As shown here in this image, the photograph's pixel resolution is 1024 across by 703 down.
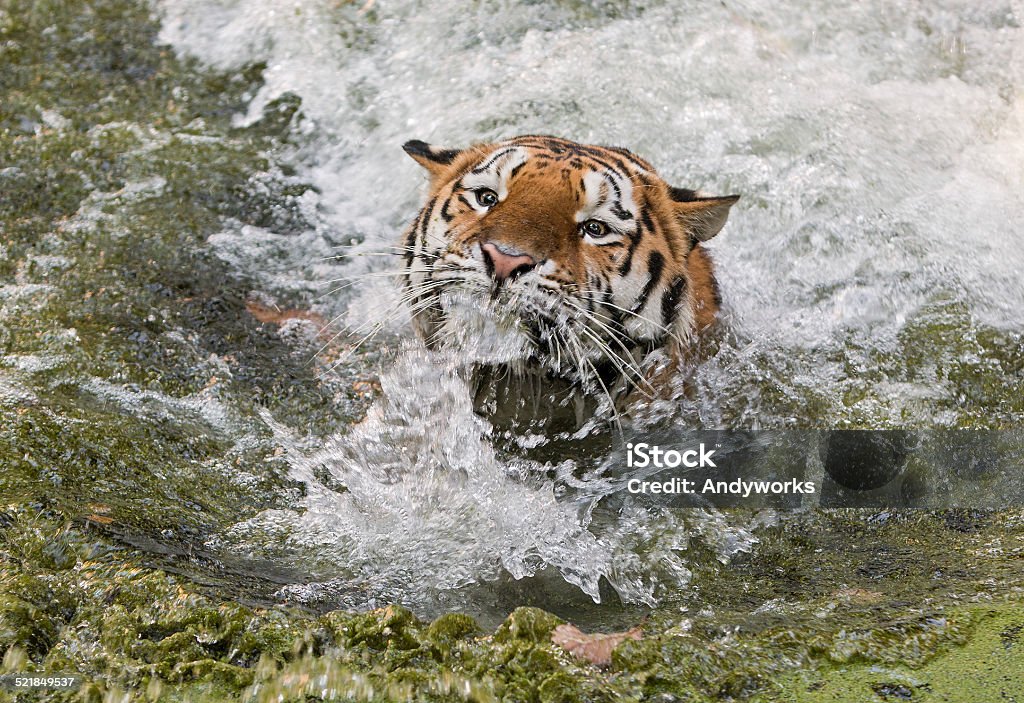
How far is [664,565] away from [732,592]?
0.18 m

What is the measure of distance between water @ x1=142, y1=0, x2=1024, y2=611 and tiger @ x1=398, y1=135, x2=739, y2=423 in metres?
0.21

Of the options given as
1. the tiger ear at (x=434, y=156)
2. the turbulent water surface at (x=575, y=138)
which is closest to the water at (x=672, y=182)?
the turbulent water surface at (x=575, y=138)

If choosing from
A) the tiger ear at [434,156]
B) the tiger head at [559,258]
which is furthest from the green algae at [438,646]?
the tiger ear at [434,156]

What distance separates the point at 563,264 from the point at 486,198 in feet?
1.25

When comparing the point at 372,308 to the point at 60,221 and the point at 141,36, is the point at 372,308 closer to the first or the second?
the point at 60,221

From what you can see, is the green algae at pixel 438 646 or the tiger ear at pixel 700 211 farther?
the tiger ear at pixel 700 211

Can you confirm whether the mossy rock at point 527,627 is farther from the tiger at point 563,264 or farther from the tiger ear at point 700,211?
the tiger ear at point 700,211

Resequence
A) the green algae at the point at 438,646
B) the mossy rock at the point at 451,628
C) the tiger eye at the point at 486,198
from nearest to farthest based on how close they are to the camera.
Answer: the green algae at the point at 438,646, the mossy rock at the point at 451,628, the tiger eye at the point at 486,198

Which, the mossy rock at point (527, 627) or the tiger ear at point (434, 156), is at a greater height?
the tiger ear at point (434, 156)

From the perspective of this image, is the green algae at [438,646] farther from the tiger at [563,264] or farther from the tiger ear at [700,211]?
the tiger ear at [700,211]

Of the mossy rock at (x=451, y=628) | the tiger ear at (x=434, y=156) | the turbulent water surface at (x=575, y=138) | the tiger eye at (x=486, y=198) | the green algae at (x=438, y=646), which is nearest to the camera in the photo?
the green algae at (x=438, y=646)

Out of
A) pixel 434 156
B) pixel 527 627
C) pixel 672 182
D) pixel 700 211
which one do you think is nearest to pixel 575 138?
pixel 672 182

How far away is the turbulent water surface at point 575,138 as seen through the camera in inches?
93.3

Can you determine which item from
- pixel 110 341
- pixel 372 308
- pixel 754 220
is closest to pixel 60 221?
pixel 110 341
